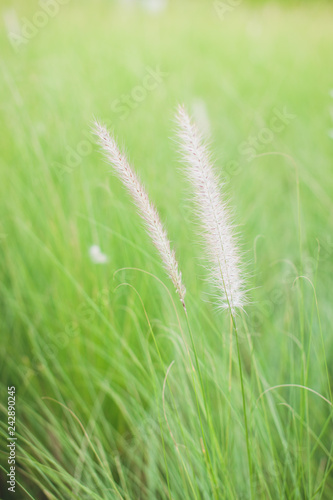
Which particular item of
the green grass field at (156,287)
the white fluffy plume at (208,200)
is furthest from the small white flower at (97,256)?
the white fluffy plume at (208,200)

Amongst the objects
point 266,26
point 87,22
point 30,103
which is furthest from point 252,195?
point 87,22

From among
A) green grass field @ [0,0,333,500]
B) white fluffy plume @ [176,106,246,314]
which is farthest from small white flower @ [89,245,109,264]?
white fluffy plume @ [176,106,246,314]

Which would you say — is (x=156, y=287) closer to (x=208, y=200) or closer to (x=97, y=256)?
(x=97, y=256)

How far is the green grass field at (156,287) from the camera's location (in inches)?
34.7

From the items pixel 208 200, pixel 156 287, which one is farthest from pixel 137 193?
pixel 156 287

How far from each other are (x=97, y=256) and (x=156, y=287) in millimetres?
221

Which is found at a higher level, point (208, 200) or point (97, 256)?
point (97, 256)

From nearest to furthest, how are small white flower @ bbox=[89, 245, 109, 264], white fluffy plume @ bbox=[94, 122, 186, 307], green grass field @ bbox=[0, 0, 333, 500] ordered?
white fluffy plume @ bbox=[94, 122, 186, 307] → green grass field @ bbox=[0, 0, 333, 500] → small white flower @ bbox=[89, 245, 109, 264]

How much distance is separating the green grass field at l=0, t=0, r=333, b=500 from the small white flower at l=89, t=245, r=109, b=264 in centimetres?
5

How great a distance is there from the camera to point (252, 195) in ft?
6.31

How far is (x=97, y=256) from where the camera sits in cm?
126

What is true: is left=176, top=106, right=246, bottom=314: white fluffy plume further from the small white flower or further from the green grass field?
the small white flower

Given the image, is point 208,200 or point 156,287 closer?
point 208,200

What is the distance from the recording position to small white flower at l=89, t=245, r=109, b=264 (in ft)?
4.02
